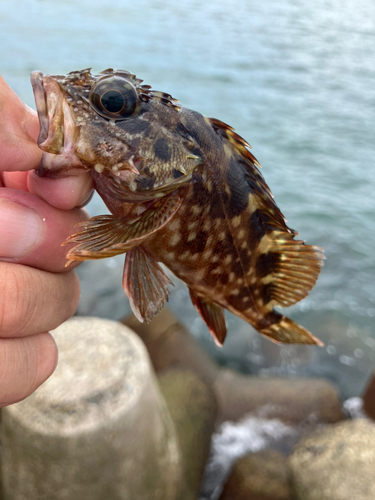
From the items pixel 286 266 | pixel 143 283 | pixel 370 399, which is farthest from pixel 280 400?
pixel 143 283

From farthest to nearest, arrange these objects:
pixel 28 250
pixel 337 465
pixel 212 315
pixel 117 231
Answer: pixel 337 465 < pixel 212 315 < pixel 28 250 < pixel 117 231

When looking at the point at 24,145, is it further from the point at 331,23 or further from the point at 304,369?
the point at 331,23

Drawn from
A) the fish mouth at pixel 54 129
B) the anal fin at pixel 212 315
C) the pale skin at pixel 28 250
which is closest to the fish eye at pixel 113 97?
the fish mouth at pixel 54 129

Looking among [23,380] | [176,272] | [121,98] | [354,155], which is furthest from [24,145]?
[354,155]

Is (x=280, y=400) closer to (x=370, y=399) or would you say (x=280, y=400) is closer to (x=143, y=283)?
(x=370, y=399)

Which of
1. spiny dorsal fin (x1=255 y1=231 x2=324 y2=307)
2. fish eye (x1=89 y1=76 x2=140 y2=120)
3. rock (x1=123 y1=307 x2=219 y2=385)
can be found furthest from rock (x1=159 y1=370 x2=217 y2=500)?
fish eye (x1=89 y1=76 x2=140 y2=120)
